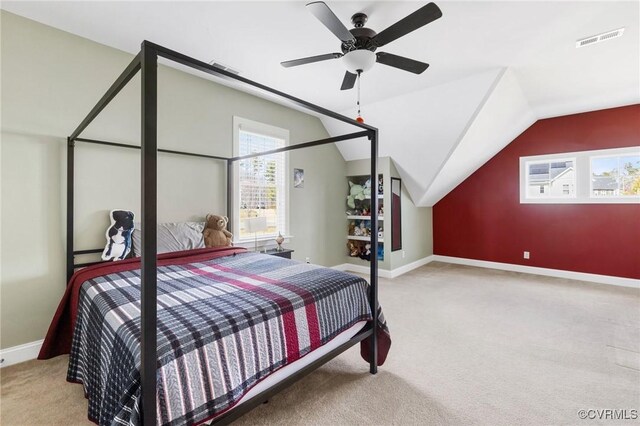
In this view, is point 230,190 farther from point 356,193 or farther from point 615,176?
point 615,176

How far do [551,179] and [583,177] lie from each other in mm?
394

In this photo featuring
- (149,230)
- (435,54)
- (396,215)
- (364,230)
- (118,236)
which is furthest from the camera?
(364,230)

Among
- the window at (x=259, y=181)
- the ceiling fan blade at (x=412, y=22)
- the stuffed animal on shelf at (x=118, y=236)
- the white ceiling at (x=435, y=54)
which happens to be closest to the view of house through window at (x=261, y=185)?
the window at (x=259, y=181)

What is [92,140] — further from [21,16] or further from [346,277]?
[346,277]

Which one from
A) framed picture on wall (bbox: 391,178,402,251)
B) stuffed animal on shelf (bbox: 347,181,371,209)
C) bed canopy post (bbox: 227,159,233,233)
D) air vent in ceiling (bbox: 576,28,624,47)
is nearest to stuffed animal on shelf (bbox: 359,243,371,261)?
framed picture on wall (bbox: 391,178,402,251)

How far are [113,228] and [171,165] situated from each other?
2.78 feet

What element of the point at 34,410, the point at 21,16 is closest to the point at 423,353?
the point at 34,410

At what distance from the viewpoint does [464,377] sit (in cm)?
201

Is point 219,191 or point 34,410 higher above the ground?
point 219,191

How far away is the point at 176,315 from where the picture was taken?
4.34 ft

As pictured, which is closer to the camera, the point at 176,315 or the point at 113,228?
the point at 176,315

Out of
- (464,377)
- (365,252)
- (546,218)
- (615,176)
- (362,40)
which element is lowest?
(464,377)

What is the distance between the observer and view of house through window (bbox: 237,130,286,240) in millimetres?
3650

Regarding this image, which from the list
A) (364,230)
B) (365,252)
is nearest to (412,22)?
(364,230)
